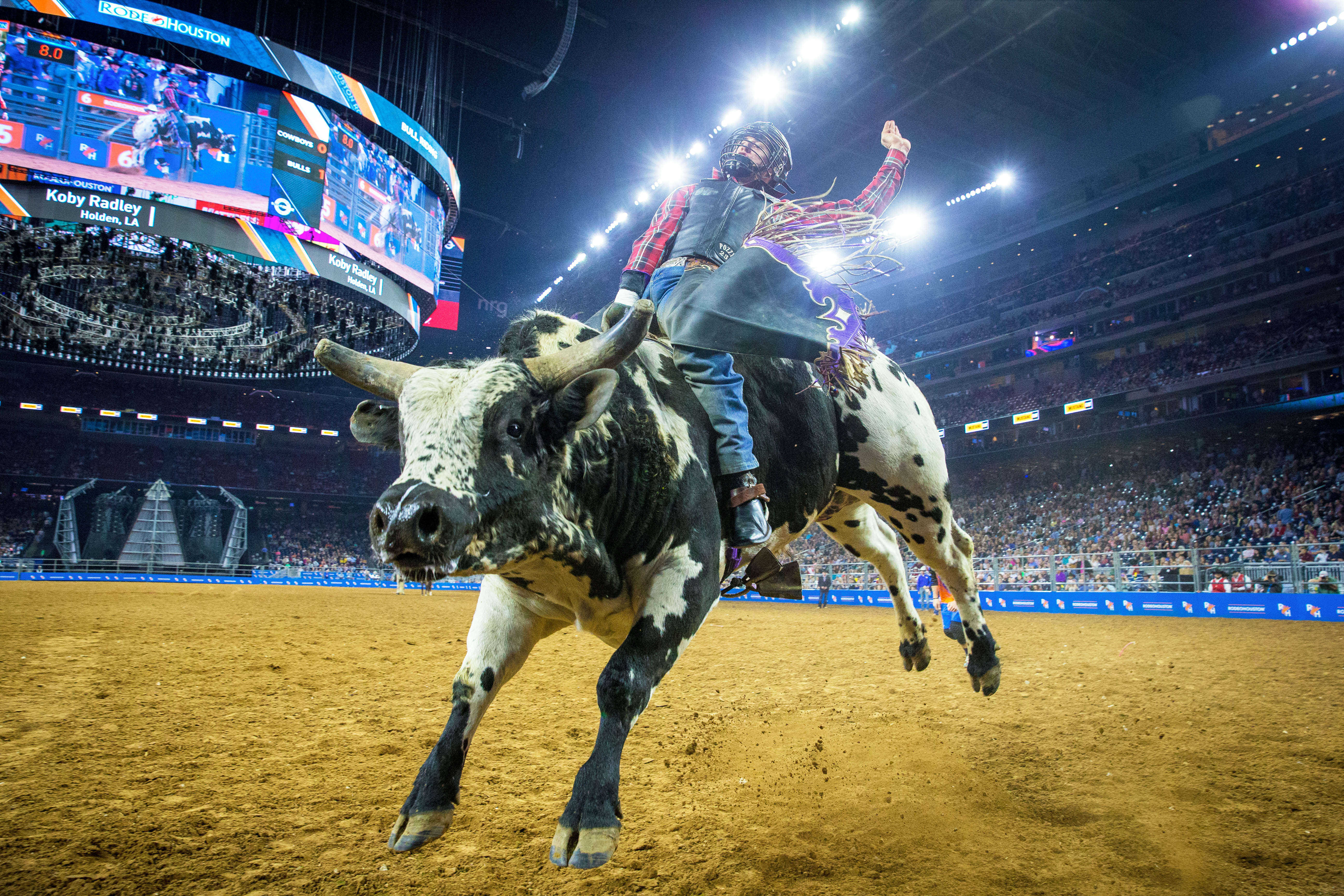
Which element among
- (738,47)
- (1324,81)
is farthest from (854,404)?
(1324,81)

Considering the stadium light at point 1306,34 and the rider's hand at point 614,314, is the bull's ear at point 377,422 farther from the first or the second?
the stadium light at point 1306,34

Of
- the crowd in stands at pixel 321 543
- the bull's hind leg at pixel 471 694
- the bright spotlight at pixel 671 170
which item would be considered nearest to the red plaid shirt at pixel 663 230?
the bull's hind leg at pixel 471 694

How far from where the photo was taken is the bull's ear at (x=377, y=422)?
2441 millimetres

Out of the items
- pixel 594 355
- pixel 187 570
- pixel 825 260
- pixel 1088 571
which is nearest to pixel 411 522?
pixel 594 355

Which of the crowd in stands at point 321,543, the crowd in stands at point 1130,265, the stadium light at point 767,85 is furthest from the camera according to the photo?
the crowd in stands at point 321,543

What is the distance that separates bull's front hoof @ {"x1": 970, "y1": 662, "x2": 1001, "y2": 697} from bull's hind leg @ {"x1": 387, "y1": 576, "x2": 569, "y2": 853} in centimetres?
272

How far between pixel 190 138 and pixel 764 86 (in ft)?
55.2

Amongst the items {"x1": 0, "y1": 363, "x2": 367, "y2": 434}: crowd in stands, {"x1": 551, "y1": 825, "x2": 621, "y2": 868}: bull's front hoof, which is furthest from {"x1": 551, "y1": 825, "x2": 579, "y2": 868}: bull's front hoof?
{"x1": 0, "y1": 363, "x2": 367, "y2": 434}: crowd in stands

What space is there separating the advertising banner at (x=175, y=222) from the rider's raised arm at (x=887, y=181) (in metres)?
18.0

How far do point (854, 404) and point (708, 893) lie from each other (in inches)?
104

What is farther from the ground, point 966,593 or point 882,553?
point 882,553

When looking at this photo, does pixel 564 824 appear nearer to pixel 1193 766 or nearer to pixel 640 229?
pixel 1193 766

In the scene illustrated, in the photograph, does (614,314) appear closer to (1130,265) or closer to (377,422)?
(377,422)

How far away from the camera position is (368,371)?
2.36m
